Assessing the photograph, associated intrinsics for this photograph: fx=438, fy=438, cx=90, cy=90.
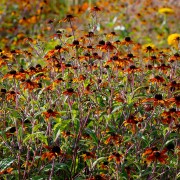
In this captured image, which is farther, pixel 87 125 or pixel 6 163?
pixel 87 125

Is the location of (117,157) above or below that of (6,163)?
above

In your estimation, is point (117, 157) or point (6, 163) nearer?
point (117, 157)

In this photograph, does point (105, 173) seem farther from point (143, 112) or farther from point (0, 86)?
point (0, 86)

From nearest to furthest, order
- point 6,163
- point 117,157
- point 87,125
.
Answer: point 117,157 < point 6,163 < point 87,125

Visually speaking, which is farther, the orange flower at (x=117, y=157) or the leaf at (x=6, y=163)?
the leaf at (x=6, y=163)

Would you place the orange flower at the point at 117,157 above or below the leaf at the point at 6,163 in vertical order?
above

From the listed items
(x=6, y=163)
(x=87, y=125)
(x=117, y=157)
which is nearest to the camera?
(x=117, y=157)

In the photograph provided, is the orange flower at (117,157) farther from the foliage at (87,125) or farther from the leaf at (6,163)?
the leaf at (6,163)

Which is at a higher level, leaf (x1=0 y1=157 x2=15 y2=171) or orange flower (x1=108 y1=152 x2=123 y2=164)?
orange flower (x1=108 y1=152 x2=123 y2=164)

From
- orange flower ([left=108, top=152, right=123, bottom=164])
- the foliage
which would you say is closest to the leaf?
the foliage

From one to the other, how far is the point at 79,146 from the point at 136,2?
635cm

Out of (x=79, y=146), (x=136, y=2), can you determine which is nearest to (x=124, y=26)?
(x=136, y=2)

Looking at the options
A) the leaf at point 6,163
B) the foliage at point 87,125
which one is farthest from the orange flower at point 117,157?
the leaf at point 6,163

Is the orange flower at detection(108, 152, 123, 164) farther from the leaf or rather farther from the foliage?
the leaf
